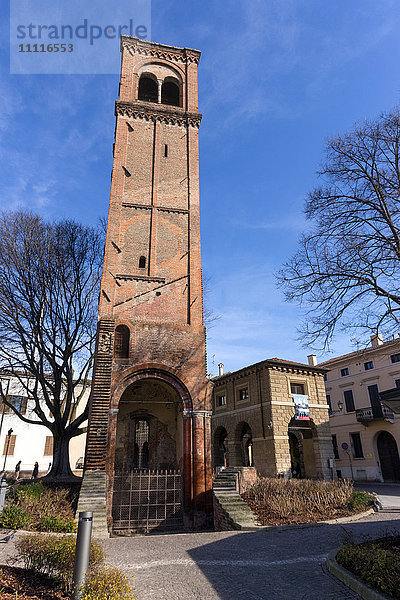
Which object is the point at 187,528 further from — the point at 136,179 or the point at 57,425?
the point at 136,179

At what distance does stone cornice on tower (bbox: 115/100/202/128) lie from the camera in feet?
63.1

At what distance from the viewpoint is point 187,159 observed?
19.3 metres

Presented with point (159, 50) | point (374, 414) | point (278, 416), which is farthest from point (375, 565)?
point (374, 414)

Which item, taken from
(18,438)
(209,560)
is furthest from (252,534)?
(18,438)

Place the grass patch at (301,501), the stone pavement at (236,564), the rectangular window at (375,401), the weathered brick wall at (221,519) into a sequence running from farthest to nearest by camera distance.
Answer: the rectangular window at (375,401), the grass patch at (301,501), the weathered brick wall at (221,519), the stone pavement at (236,564)

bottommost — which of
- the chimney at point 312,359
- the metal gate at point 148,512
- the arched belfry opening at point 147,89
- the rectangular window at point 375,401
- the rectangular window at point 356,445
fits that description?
the metal gate at point 148,512

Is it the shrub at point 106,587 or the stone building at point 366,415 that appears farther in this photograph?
the stone building at point 366,415

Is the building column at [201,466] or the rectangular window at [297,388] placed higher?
the rectangular window at [297,388]

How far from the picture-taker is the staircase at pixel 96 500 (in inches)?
386

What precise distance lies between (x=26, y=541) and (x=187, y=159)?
58.4 ft

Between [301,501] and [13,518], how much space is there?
834 cm

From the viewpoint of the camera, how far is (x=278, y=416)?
74.9 feet

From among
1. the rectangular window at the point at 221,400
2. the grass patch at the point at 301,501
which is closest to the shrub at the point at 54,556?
the grass patch at the point at 301,501

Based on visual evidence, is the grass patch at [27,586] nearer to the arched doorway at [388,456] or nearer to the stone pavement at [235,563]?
the stone pavement at [235,563]
